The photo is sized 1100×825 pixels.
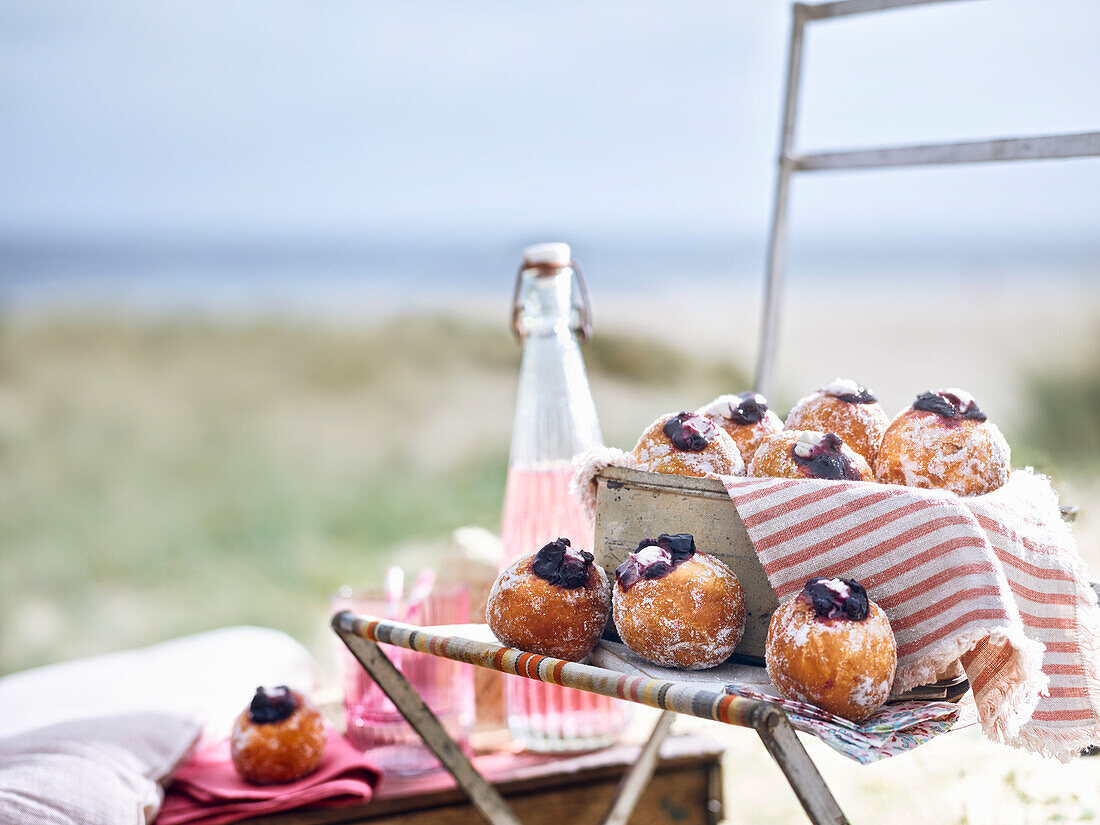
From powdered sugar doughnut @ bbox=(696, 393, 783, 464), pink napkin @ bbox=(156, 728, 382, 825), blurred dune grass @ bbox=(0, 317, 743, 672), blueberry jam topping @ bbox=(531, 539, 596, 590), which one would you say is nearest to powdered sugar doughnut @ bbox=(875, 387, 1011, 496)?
powdered sugar doughnut @ bbox=(696, 393, 783, 464)

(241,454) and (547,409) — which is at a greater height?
(547,409)

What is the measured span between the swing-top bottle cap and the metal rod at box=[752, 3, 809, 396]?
31 centimetres

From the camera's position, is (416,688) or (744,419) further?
(416,688)

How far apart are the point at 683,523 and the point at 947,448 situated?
0.71ft

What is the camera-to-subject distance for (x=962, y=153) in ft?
3.62

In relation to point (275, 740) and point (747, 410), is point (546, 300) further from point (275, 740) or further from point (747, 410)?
point (275, 740)

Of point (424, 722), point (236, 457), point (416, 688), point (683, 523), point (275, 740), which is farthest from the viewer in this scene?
point (236, 457)

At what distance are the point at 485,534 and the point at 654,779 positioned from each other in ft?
1.39

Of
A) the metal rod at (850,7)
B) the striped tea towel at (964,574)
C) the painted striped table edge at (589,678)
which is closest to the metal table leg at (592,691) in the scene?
the painted striped table edge at (589,678)

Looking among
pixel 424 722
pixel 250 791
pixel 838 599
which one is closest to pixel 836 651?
pixel 838 599

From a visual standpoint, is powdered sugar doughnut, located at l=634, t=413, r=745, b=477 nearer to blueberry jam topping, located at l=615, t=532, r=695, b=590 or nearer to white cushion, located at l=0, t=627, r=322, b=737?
blueberry jam topping, located at l=615, t=532, r=695, b=590

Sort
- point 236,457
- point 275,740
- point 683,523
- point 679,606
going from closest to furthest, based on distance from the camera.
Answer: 1. point 679,606
2. point 683,523
3. point 275,740
4. point 236,457

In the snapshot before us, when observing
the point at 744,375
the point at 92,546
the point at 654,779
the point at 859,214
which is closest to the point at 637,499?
the point at 654,779

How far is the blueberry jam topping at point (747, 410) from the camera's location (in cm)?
89
